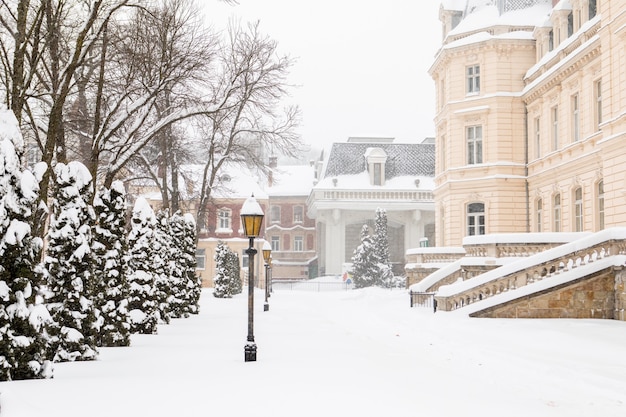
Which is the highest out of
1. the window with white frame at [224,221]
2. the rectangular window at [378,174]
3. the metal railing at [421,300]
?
the rectangular window at [378,174]

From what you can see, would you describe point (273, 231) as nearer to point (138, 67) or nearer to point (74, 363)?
point (138, 67)

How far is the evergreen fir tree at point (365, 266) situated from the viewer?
49.2 meters

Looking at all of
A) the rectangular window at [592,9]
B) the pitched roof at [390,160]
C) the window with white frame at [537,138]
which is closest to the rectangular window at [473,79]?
the window with white frame at [537,138]

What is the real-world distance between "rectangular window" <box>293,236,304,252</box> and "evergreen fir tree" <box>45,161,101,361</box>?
186ft

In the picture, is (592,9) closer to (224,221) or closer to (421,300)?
(421,300)

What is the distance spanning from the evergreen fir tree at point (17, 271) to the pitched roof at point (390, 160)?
161 feet

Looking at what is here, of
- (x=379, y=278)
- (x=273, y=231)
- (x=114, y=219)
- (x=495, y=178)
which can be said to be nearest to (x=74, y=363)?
(x=114, y=219)

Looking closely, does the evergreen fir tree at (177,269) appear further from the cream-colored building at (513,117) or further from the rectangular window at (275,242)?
the rectangular window at (275,242)

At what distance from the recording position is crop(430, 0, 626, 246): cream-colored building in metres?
27.2

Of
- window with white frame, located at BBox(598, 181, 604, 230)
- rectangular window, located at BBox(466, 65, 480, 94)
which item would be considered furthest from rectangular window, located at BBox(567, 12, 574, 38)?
window with white frame, located at BBox(598, 181, 604, 230)

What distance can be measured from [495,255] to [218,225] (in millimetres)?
41994

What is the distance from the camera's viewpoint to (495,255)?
75.4 feet

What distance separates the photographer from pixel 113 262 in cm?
1370

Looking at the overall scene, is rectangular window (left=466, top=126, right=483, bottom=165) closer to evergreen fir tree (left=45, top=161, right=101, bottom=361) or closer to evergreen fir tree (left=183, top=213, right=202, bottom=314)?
evergreen fir tree (left=183, top=213, right=202, bottom=314)
